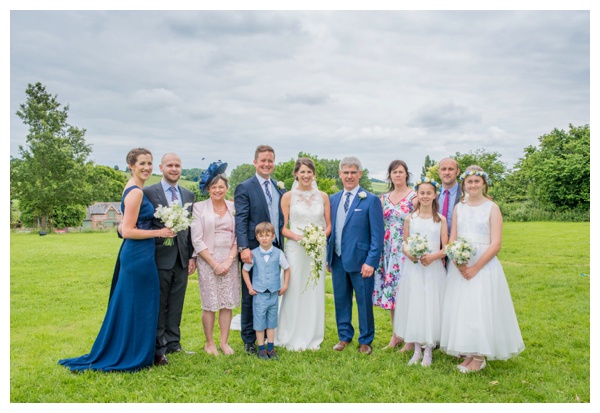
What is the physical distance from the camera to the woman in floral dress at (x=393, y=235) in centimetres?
715

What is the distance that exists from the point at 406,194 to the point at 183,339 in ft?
14.3

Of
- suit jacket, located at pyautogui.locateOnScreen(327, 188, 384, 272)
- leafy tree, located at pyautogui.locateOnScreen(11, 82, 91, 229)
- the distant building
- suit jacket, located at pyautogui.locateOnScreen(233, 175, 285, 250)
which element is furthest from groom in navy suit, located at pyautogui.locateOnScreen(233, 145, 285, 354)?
the distant building

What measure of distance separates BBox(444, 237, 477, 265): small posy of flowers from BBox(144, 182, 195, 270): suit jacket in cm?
355

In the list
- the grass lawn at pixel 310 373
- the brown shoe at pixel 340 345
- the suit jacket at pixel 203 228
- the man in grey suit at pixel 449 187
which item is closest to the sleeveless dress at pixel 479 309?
the grass lawn at pixel 310 373

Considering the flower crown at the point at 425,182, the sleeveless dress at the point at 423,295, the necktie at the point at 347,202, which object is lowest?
the sleeveless dress at the point at 423,295

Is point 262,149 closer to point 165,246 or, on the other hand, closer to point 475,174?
point 165,246

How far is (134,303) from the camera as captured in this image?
626 centimetres

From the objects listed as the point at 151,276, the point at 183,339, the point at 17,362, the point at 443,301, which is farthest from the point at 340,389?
the point at 17,362

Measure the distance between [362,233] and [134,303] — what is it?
127 inches

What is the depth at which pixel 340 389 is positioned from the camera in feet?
18.7

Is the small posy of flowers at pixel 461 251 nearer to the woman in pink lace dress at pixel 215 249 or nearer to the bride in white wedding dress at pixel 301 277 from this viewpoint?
the bride in white wedding dress at pixel 301 277

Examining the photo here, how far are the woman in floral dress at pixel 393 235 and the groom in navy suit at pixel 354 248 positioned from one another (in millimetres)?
231

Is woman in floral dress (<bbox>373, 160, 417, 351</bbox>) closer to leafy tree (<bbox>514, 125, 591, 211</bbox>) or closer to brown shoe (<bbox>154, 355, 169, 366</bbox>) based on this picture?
brown shoe (<bbox>154, 355, 169, 366</bbox>)
